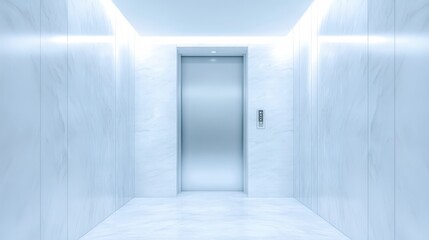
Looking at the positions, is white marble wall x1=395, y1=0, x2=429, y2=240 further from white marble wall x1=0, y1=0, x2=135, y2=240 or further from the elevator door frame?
the elevator door frame

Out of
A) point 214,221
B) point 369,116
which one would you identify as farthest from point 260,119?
point 369,116

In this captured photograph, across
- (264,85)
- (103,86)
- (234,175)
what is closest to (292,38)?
(264,85)

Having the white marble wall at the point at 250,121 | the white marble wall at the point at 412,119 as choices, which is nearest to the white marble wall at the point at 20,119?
the white marble wall at the point at 412,119

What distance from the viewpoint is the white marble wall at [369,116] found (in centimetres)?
403

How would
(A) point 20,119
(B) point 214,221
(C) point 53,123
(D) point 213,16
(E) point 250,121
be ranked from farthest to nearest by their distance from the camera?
(E) point 250,121 < (D) point 213,16 < (B) point 214,221 < (C) point 53,123 < (A) point 20,119

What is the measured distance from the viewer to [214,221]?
24.3 ft

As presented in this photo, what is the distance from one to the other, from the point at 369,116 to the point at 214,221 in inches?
135

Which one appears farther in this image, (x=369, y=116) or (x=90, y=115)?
(x=90, y=115)

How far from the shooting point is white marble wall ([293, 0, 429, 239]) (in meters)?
4.03

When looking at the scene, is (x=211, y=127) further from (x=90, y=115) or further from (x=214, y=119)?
(x=90, y=115)

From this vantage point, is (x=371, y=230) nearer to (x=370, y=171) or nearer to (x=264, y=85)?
(x=370, y=171)

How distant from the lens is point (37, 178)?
461cm

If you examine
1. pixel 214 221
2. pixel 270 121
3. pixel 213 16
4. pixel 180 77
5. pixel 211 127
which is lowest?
pixel 214 221

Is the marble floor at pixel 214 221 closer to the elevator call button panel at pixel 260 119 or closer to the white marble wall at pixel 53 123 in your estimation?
the white marble wall at pixel 53 123
